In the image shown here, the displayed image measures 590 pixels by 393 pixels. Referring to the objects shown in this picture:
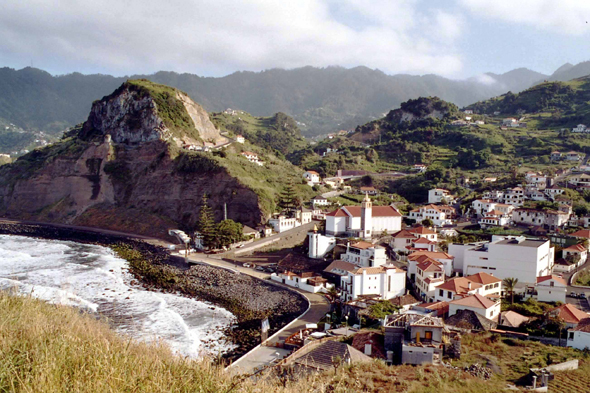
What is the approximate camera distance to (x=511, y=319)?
18.3 meters

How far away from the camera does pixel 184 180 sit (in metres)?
49.8

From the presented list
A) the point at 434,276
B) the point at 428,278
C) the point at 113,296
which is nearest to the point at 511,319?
the point at 428,278

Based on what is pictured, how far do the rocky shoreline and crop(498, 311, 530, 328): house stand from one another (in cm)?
952

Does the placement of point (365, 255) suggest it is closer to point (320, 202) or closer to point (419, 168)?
point (320, 202)

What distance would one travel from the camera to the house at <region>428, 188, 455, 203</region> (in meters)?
45.0

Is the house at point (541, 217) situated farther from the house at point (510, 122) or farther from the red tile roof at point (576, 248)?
the house at point (510, 122)

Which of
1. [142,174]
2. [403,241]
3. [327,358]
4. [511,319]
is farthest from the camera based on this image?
[142,174]

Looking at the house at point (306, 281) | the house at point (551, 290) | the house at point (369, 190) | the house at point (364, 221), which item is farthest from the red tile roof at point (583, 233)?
the house at point (369, 190)

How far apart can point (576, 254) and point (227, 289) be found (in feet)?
73.4

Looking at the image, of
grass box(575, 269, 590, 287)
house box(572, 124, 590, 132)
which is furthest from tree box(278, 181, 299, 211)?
house box(572, 124, 590, 132)

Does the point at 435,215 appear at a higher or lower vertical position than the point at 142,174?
lower

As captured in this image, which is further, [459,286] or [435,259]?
[435,259]

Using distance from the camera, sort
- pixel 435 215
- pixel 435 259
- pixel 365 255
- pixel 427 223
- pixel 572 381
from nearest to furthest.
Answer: pixel 572 381, pixel 435 259, pixel 365 255, pixel 427 223, pixel 435 215

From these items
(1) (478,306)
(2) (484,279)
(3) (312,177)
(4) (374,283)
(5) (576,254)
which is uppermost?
(3) (312,177)
